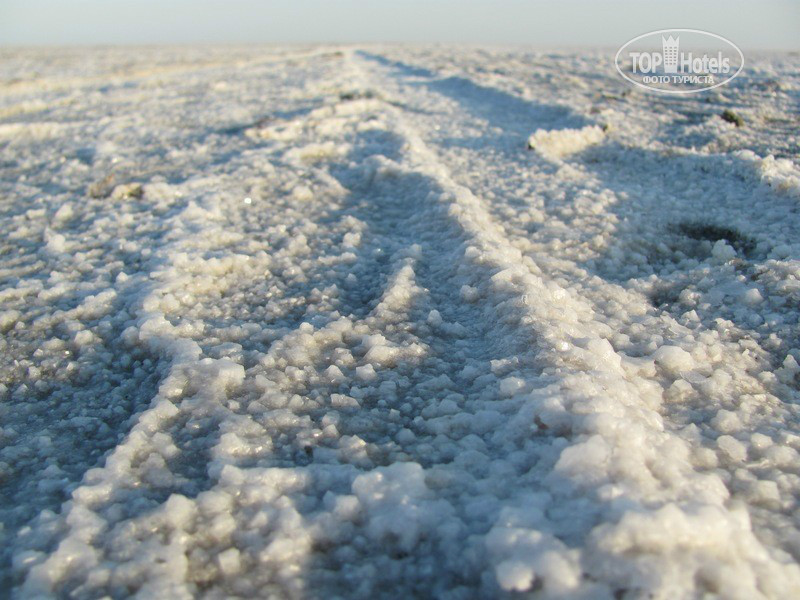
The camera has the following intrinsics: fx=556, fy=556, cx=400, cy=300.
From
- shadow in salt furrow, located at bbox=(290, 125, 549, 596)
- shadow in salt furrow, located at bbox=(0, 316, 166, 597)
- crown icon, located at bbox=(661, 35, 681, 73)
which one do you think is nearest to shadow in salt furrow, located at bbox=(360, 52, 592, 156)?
shadow in salt furrow, located at bbox=(290, 125, 549, 596)

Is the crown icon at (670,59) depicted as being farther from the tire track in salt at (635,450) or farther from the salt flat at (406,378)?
the tire track in salt at (635,450)

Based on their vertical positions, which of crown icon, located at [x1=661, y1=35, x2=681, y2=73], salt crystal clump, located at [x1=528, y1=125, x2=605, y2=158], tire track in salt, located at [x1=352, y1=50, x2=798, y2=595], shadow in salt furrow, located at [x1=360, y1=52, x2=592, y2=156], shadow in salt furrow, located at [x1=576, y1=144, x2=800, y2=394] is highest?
crown icon, located at [x1=661, y1=35, x2=681, y2=73]

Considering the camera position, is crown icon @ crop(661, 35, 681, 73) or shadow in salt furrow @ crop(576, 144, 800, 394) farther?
crown icon @ crop(661, 35, 681, 73)

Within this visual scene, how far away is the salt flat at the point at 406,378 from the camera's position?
135cm

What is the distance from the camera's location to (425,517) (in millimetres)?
1448

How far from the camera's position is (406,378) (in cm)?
212

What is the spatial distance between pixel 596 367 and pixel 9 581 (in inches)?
70.0

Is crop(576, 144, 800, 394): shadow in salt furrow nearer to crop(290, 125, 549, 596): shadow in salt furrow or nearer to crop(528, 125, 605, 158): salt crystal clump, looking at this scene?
crop(528, 125, 605, 158): salt crystal clump

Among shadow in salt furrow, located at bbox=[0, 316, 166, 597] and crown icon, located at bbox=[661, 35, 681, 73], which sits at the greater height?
crown icon, located at bbox=[661, 35, 681, 73]

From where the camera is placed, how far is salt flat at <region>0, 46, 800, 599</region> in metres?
1.35

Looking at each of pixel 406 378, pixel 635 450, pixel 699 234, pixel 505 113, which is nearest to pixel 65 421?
pixel 406 378

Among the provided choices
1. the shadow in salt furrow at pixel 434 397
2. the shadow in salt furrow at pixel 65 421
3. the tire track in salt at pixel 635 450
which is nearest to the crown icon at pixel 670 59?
the shadow in salt furrow at pixel 434 397

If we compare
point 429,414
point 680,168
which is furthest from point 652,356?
point 680,168

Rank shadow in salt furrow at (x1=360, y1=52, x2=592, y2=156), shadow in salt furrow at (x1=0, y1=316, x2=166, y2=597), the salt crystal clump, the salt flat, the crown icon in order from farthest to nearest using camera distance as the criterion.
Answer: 1. the crown icon
2. shadow in salt furrow at (x1=360, y1=52, x2=592, y2=156)
3. the salt crystal clump
4. shadow in salt furrow at (x1=0, y1=316, x2=166, y2=597)
5. the salt flat
